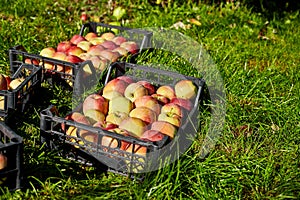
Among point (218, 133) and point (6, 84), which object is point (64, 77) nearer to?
point (6, 84)

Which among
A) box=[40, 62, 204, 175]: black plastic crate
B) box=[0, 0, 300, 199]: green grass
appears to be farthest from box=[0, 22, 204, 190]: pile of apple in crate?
box=[0, 0, 300, 199]: green grass

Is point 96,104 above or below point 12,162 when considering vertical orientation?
above

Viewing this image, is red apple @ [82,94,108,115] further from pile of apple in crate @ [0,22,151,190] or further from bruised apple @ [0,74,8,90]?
bruised apple @ [0,74,8,90]

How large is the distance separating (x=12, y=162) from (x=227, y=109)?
4.95ft

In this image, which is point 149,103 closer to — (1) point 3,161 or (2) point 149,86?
(2) point 149,86

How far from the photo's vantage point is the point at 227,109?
349cm

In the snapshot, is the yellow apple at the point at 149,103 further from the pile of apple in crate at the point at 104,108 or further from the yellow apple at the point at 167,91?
the yellow apple at the point at 167,91

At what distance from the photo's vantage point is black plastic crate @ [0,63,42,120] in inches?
123

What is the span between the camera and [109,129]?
115 inches

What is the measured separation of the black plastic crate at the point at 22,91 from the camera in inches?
123

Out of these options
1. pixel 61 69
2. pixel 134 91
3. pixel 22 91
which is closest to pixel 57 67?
pixel 61 69

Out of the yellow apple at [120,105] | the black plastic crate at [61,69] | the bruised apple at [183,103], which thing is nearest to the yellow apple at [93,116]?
the yellow apple at [120,105]

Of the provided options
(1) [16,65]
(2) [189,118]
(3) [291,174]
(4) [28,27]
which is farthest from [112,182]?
(4) [28,27]

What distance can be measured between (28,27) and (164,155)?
8.74 ft
